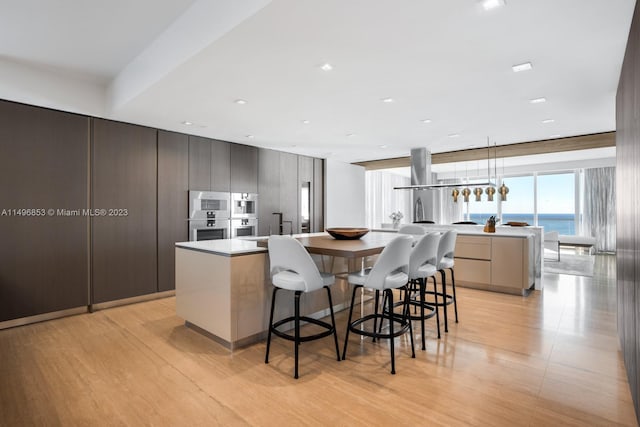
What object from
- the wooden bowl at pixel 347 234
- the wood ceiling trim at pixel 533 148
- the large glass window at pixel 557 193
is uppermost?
the wood ceiling trim at pixel 533 148

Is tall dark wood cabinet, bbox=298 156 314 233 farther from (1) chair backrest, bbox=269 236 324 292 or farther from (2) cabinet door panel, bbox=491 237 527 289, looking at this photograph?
(1) chair backrest, bbox=269 236 324 292

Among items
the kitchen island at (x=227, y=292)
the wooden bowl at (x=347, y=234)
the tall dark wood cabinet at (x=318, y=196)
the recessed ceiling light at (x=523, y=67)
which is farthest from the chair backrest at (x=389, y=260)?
the tall dark wood cabinet at (x=318, y=196)

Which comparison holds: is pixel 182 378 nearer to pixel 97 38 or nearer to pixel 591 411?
pixel 591 411

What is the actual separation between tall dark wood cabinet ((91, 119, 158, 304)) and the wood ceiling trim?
5243mm

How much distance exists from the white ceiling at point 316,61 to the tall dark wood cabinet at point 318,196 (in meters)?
2.60

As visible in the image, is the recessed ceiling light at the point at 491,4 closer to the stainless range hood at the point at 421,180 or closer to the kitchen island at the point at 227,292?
the kitchen island at the point at 227,292

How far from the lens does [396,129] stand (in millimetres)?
4750

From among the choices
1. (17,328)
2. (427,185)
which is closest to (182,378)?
(17,328)

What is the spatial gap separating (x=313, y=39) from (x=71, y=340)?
3396 millimetres

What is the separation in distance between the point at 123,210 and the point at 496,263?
5.26 metres

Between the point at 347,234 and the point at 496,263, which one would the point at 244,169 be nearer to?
the point at 347,234

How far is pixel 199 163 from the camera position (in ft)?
16.5

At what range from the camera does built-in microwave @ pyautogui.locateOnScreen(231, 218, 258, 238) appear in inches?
213

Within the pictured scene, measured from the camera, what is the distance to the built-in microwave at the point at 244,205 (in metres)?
5.44
